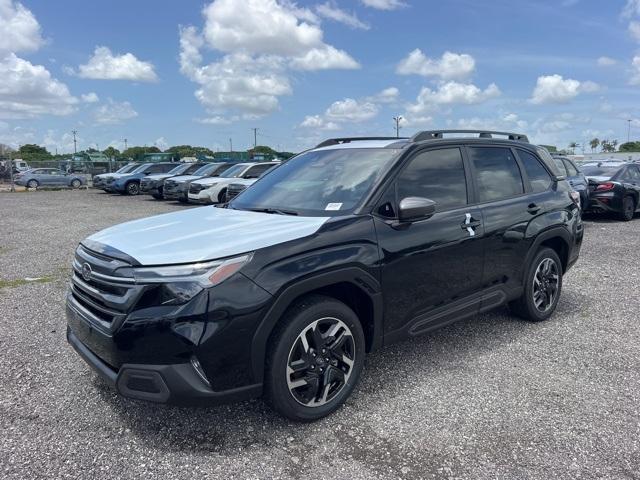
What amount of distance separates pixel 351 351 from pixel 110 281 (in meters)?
1.59

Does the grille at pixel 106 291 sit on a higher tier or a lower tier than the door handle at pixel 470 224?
lower

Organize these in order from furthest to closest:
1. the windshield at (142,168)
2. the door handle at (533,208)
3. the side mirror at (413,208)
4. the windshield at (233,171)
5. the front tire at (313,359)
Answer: the windshield at (142,168)
the windshield at (233,171)
the door handle at (533,208)
the side mirror at (413,208)
the front tire at (313,359)

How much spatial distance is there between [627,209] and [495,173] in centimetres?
1013

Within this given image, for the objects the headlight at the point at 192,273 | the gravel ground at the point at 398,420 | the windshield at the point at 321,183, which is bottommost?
the gravel ground at the point at 398,420

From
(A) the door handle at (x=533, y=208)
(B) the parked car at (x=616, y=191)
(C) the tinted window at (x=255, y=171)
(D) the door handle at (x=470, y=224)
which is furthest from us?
(C) the tinted window at (x=255, y=171)

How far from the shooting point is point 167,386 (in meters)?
2.76

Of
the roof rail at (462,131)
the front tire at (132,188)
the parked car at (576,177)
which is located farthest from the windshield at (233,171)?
the roof rail at (462,131)

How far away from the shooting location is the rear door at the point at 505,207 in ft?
14.4

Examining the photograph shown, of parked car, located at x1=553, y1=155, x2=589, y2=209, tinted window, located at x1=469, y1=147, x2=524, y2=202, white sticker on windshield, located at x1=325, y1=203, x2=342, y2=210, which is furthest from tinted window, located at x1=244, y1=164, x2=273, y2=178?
white sticker on windshield, located at x1=325, y1=203, x2=342, y2=210

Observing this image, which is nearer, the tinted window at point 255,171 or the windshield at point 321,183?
the windshield at point 321,183

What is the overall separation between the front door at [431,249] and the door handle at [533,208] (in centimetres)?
87

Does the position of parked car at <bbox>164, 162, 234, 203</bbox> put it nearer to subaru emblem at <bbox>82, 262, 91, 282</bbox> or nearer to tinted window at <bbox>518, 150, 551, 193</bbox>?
tinted window at <bbox>518, 150, 551, 193</bbox>

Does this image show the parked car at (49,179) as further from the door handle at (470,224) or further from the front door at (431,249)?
the door handle at (470,224)

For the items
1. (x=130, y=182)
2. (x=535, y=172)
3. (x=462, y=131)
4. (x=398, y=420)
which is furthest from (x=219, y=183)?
(x=398, y=420)
